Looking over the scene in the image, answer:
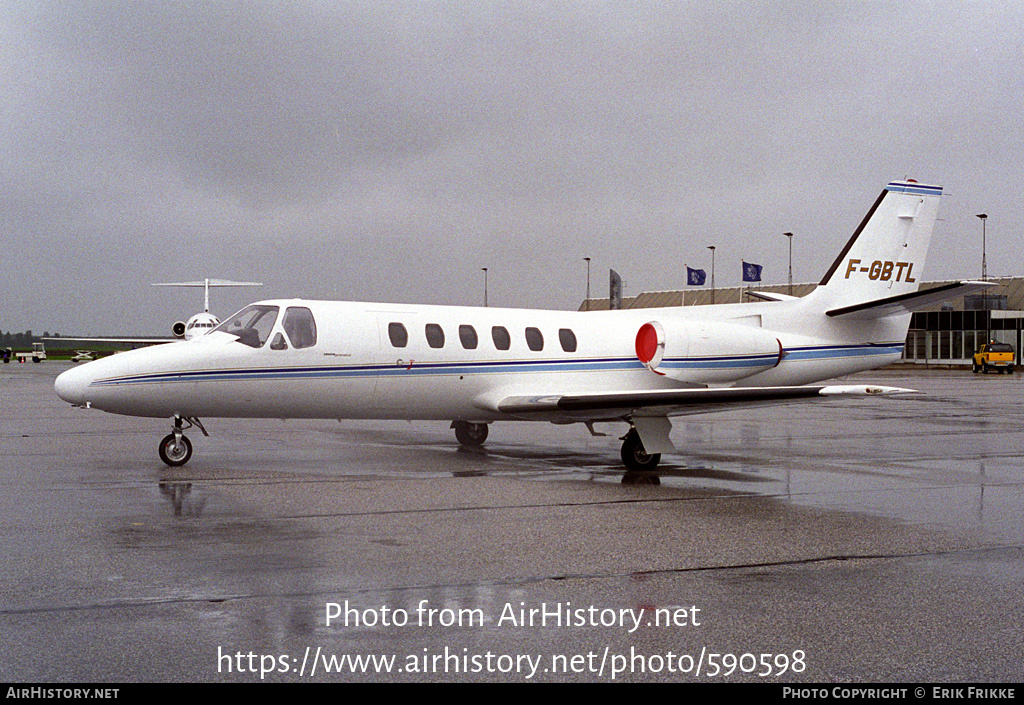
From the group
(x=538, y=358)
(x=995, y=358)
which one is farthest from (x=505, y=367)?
(x=995, y=358)

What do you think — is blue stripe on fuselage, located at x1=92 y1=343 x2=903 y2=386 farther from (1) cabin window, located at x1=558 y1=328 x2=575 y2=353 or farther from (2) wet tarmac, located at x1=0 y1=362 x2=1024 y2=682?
(2) wet tarmac, located at x1=0 y1=362 x2=1024 y2=682

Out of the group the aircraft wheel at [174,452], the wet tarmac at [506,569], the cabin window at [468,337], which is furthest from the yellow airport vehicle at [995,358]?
the aircraft wheel at [174,452]

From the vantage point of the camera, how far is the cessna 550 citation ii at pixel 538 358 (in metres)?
12.8

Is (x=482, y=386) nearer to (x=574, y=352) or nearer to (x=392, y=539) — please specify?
(x=574, y=352)

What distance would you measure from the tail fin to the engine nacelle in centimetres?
218

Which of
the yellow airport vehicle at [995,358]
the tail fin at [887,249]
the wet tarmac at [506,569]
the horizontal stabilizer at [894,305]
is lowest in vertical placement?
the yellow airport vehicle at [995,358]

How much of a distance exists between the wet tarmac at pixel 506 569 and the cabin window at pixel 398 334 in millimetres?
1725

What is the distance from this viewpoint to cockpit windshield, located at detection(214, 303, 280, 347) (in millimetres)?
13242

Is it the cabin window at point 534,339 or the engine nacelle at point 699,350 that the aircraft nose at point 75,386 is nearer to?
the cabin window at point 534,339

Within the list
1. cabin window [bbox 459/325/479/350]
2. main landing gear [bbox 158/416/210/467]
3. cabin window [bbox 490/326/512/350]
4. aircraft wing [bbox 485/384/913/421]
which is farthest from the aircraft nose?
cabin window [bbox 490/326/512/350]

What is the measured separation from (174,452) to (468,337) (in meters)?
4.43

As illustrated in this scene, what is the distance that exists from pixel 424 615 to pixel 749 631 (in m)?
1.85
